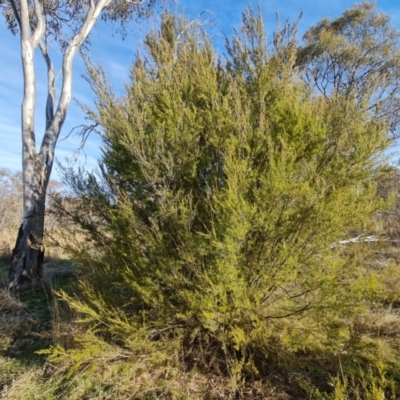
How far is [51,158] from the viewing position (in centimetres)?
591

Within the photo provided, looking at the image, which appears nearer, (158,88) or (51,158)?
(158,88)

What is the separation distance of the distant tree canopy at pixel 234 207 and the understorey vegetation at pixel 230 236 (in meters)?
0.02

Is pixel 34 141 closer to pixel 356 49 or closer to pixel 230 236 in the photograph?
pixel 230 236

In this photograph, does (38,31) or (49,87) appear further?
(49,87)

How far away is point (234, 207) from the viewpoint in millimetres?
2381

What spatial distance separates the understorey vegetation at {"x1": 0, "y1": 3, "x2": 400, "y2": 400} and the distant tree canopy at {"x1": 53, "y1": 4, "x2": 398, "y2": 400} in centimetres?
2

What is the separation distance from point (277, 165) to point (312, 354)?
197cm

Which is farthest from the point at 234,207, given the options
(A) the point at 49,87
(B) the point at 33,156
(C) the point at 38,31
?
(C) the point at 38,31

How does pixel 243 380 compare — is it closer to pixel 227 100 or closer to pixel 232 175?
pixel 232 175

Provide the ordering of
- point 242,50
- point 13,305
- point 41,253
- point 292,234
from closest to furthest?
point 292,234, point 242,50, point 13,305, point 41,253

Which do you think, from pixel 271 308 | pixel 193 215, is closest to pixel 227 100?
pixel 193 215

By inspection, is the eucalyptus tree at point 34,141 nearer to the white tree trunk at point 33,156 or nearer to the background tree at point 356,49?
the white tree trunk at point 33,156

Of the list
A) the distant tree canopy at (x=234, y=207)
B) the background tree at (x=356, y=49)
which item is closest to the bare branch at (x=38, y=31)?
the distant tree canopy at (x=234, y=207)

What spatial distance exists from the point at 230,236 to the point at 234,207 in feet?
0.73
